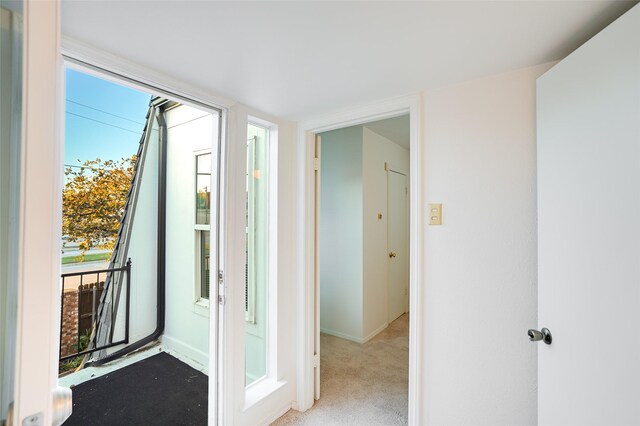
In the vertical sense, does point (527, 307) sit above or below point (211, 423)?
above

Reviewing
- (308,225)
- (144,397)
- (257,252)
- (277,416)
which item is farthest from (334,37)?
(144,397)

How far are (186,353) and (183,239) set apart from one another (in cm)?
110

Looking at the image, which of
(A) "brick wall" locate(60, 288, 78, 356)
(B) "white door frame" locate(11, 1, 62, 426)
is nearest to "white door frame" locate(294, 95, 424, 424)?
(B) "white door frame" locate(11, 1, 62, 426)

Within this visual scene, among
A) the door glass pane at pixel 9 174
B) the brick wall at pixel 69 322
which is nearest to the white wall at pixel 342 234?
the brick wall at pixel 69 322

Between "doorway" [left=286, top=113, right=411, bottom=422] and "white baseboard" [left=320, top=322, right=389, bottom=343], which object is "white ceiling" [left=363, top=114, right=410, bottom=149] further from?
"white baseboard" [left=320, top=322, right=389, bottom=343]

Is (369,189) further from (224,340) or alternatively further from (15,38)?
A: (15,38)

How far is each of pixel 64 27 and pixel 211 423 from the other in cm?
210

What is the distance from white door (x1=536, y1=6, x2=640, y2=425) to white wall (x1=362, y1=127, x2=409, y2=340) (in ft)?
6.86

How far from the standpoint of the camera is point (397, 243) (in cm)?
408

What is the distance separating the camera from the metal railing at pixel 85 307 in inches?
98.7

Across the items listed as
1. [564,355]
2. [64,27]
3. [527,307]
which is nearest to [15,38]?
[64,27]

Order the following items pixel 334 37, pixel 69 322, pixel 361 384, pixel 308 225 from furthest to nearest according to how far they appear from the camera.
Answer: pixel 69 322, pixel 361 384, pixel 308 225, pixel 334 37

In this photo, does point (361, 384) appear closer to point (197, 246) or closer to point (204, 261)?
point (204, 261)

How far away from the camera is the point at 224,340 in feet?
5.74
